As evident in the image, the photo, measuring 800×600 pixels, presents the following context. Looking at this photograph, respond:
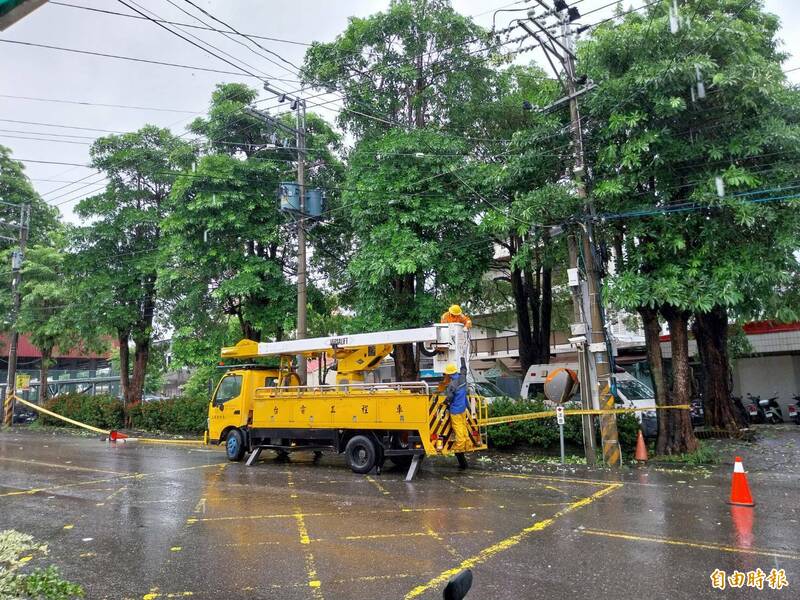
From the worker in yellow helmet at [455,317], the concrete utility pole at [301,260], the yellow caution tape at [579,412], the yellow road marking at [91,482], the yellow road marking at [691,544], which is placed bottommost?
the yellow road marking at [91,482]

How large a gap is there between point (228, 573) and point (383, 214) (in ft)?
37.7

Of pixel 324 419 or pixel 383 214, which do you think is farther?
pixel 383 214

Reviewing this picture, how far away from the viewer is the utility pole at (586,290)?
41.4 ft

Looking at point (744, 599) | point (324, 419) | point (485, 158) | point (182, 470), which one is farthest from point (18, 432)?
point (744, 599)

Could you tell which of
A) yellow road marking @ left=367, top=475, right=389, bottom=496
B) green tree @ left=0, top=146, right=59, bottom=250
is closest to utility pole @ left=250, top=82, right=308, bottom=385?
yellow road marking @ left=367, top=475, right=389, bottom=496

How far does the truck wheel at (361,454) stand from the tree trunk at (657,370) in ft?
21.4

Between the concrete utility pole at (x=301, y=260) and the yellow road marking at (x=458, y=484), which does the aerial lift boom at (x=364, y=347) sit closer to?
the concrete utility pole at (x=301, y=260)

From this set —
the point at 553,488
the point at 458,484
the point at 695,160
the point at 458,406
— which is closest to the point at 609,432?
the point at 553,488

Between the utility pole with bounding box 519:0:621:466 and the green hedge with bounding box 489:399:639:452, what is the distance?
3.39 feet

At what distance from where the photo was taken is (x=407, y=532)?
23.9 ft

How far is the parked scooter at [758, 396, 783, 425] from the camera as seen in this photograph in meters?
22.1

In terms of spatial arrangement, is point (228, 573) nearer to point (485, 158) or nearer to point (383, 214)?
point (383, 214)

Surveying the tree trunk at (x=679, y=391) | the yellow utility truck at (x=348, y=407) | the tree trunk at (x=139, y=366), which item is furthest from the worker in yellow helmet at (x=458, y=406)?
the tree trunk at (x=139, y=366)

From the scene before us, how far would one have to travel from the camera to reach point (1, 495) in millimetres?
10625
